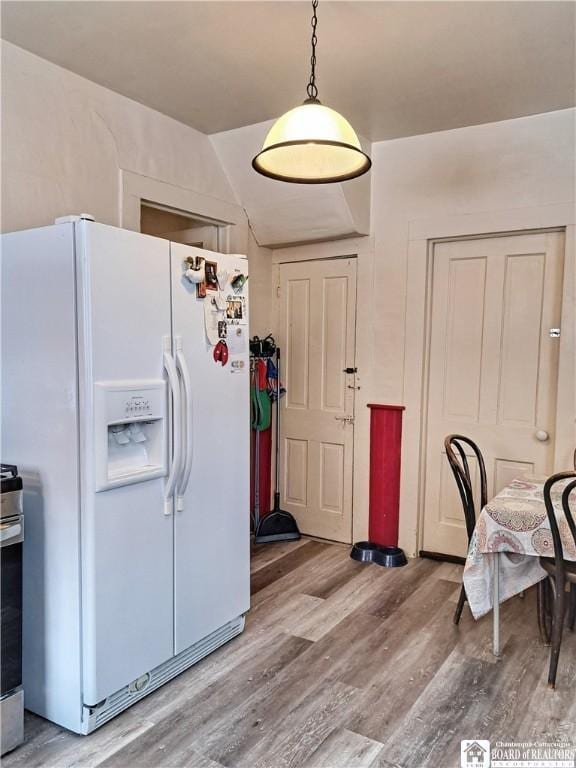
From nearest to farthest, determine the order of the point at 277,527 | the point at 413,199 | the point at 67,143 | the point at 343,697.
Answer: the point at 343,697
the point at 67,143
the point at 413,199
the point at 277,527

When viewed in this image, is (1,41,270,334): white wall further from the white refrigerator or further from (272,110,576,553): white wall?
(272,110,576,553): white wall

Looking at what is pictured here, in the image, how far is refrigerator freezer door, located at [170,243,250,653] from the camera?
2424mm

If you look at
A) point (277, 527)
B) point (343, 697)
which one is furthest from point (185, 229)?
point (343, 697)

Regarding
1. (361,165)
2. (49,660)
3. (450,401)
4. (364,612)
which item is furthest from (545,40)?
(49,660)

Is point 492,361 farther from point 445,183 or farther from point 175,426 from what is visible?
point 175,426

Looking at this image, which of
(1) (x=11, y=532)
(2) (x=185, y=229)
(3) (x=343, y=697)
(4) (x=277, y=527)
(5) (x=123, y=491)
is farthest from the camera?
(4) (x=277, y=527)

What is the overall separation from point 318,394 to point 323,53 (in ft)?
7.50

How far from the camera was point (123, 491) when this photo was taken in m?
2.16

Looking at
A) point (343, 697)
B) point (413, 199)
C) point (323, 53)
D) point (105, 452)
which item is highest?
point (323, 53)

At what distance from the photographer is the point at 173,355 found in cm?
237

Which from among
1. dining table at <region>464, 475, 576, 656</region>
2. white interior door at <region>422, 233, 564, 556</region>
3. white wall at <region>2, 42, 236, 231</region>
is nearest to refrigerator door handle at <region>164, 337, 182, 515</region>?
white wall at <region>2, 42, 236, 231</region>

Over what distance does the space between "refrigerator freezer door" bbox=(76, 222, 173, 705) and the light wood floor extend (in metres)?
0.22

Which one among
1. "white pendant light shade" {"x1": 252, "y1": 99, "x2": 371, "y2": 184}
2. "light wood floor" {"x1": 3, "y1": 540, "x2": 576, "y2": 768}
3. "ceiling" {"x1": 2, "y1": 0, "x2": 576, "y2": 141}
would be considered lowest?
"light wood floor" {"x1": 3, "y1": 540, "x2": 576, "y2": 768}

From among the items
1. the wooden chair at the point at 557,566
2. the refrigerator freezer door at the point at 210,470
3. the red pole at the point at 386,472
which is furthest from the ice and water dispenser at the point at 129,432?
the red pole at the point at 386,472
